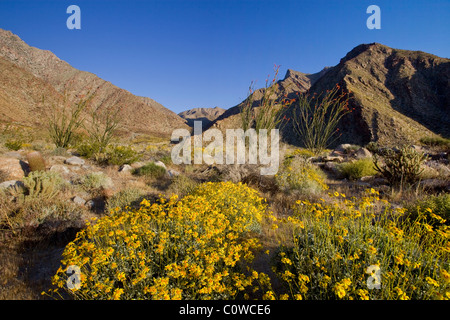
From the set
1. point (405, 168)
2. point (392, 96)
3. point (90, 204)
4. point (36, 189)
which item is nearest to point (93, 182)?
point (90, 204)

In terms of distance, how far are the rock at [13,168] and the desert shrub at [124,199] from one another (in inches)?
125

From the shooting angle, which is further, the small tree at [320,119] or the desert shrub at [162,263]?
the small tree at [320,119]

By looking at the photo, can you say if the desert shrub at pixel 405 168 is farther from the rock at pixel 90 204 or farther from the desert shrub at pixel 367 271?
the rock at pixel 90 204

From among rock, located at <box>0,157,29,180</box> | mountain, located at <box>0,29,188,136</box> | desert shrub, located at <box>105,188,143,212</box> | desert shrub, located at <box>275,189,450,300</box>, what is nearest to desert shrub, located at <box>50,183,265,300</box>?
desert shrub, located at <box>275,189,450,300</box>

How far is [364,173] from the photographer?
6.92 metres

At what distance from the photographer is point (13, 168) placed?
5664mm

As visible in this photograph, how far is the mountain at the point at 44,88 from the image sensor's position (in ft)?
126

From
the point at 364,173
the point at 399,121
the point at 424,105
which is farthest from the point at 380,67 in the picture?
the point at 364,173

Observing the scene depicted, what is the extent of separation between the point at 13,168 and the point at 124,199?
3934mm

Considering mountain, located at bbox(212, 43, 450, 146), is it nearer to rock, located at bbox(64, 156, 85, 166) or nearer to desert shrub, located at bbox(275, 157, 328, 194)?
desert shrub, located at bbox(275, 157, 328, 194)

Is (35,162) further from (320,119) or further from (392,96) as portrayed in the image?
(392,96)

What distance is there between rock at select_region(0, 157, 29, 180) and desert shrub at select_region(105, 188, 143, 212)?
10.4ft

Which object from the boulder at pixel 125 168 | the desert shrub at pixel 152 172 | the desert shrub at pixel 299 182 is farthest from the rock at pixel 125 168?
the desert shrub at pixel 299 182

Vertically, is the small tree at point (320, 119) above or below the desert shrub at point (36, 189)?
above
